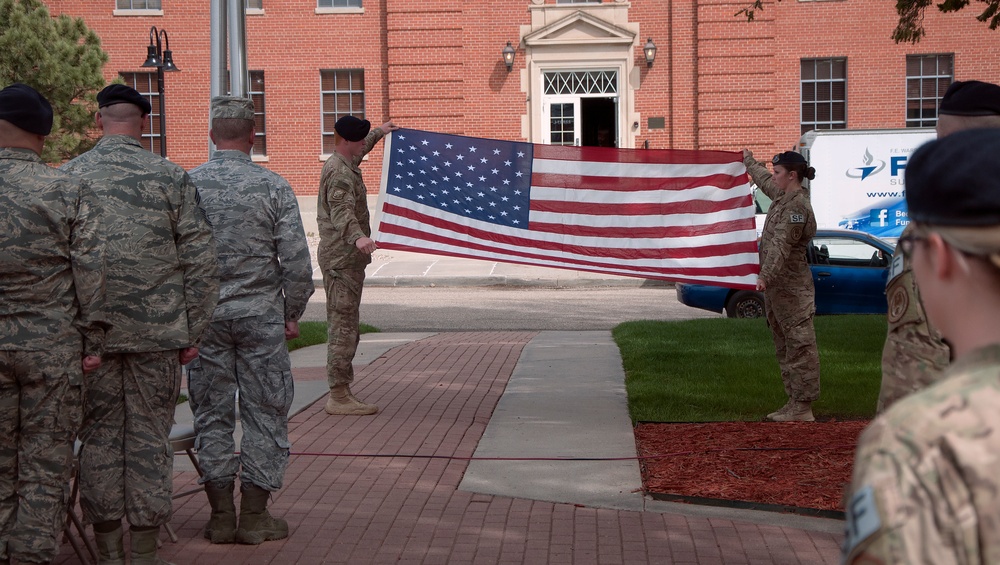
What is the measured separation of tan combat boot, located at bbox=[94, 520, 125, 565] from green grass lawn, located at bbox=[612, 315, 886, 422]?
449cm

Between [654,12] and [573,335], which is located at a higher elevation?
[654,12]

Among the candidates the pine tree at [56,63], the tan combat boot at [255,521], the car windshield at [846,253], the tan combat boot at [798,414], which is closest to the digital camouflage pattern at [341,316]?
the tan combat boot at [255,521]

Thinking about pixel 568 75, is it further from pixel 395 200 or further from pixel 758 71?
pixel 395 200

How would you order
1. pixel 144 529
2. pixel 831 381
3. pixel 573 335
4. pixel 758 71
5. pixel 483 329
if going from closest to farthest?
1. pixel 144 529
2. pixel 831 381
3. pixel 573 335
4. pixel 483 329
5. pixel 758 71

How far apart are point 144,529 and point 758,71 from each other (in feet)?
88.7

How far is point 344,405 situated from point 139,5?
2556cm

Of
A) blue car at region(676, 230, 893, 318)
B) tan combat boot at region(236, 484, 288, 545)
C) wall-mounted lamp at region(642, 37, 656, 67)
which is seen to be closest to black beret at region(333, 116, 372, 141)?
tan combat boot at region(236, 484, 288, 545)

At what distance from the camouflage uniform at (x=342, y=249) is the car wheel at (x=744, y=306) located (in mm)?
8669

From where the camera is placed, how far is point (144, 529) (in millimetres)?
4703

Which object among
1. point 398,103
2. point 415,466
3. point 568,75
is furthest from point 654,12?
point 415,466

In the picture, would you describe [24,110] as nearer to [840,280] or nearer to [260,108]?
[840,280]

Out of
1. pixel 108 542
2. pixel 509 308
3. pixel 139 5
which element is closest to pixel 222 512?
pixel 108 542

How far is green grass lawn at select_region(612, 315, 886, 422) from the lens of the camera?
28.3 ft

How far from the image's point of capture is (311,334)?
1427cm
